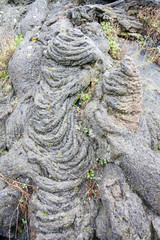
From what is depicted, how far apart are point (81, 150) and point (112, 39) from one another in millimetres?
3888

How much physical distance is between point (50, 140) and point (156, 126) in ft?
6.29

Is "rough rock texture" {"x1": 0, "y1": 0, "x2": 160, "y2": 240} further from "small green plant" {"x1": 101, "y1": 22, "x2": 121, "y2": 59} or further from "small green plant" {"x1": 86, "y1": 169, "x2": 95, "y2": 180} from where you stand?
"small green plant" {"x1": 101, "y1": 22, "x2": 121, "y2": 59}

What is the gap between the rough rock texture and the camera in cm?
258

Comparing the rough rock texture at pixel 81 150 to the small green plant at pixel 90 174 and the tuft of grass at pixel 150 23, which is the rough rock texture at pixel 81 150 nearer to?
the small green plant at pixel 90 174

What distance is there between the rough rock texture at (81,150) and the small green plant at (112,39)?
1547 millimetres

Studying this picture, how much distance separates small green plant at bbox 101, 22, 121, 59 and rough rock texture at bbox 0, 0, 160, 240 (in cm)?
155

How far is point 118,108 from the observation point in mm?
2994

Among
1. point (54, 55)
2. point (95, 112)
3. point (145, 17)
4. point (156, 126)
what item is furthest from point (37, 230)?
point (145, 17)

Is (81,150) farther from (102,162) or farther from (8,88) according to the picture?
(8,88)

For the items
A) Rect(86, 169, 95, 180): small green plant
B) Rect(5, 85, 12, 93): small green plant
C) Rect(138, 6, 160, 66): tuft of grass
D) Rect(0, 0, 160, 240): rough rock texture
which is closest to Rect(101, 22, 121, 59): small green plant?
Rect(138, 6, 160, 66): tuft of grass

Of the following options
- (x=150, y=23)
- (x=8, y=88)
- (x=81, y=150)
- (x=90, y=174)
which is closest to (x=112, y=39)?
(x=150, y=23)

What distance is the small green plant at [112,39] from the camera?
16.7ft

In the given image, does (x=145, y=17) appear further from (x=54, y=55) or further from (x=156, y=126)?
(x=156, y=126)

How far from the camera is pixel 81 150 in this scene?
A: 3.14m
